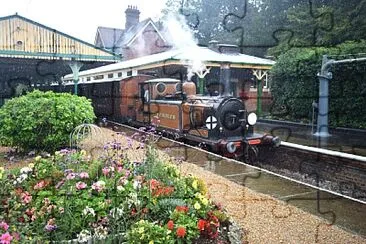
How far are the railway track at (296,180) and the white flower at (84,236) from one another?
2932 millimetres

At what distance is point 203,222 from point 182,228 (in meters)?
0.29

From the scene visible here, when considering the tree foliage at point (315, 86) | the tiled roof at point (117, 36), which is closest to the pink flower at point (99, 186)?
the tree foliage at point (315, 86)

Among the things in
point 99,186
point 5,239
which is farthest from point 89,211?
point 5,239

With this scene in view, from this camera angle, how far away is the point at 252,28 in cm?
1892

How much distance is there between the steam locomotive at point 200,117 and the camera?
8.85 metres

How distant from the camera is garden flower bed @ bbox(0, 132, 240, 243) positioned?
306cm

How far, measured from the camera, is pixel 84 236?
10.1 feet

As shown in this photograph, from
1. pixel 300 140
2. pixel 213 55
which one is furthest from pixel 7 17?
pixel 300 140

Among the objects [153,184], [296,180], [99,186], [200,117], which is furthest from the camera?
[200,117]

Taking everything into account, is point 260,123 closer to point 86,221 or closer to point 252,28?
point 252,28

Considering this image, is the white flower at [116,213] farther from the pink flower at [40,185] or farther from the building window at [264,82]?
the building window at [264,82]

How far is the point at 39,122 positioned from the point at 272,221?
5.04m
